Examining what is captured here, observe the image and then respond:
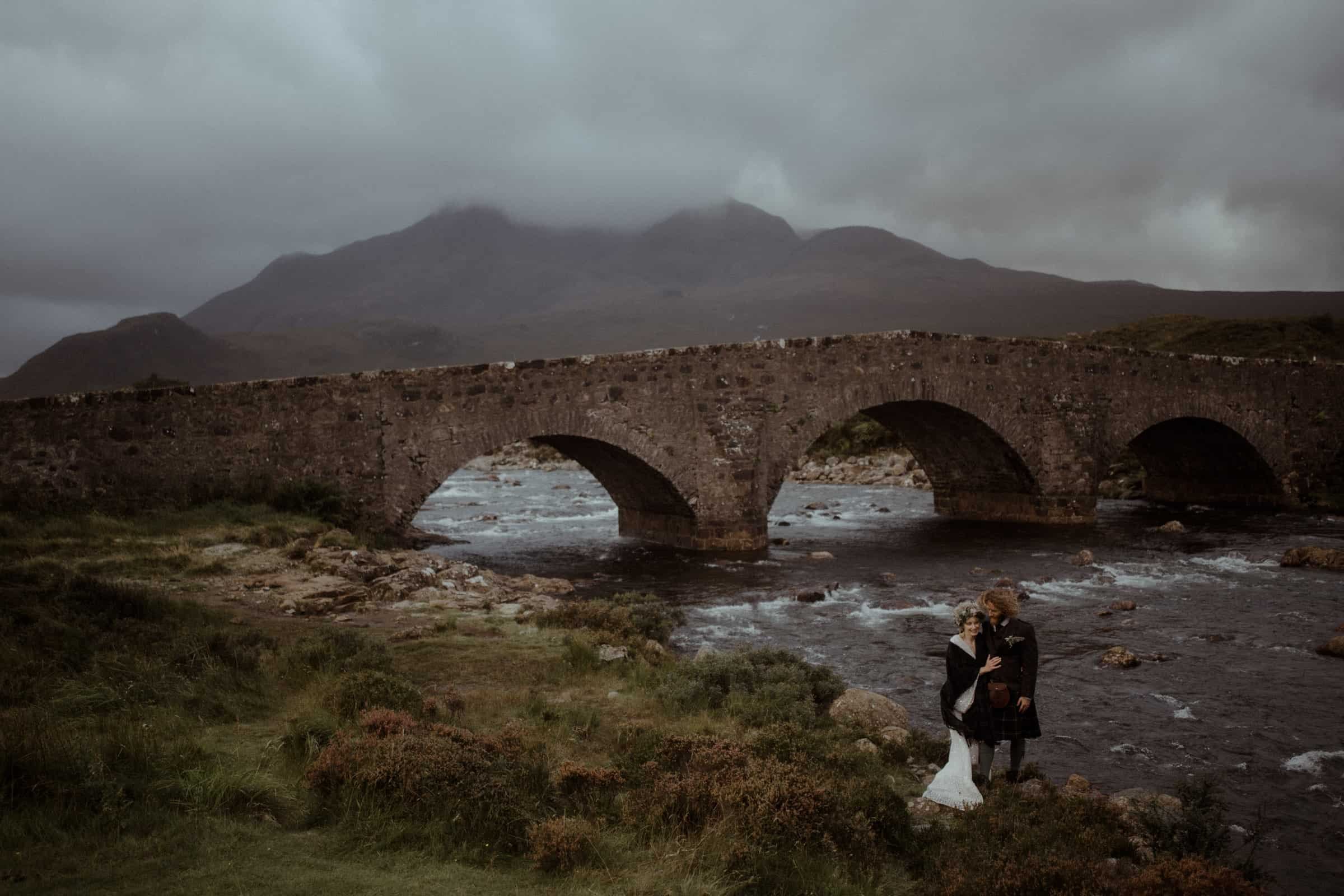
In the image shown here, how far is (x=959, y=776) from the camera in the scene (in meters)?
6.14

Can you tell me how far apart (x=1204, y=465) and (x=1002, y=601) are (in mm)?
30102

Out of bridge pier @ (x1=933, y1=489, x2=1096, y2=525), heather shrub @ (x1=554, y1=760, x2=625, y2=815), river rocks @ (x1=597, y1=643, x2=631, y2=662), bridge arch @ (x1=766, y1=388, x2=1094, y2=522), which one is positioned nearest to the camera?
heather shrub @ (x1=554, y1=760, x2=625, y2=815)

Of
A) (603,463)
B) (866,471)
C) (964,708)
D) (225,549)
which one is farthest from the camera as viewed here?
(866,471)

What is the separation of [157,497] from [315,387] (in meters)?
3.25

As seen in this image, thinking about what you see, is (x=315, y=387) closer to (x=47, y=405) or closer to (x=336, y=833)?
(x=47, y=405)

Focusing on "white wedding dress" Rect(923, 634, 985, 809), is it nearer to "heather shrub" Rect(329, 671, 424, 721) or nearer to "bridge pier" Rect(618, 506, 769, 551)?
"heather shrub" Rect(329, 671, 424, 721)

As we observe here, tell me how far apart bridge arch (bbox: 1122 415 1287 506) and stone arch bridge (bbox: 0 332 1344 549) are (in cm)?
11

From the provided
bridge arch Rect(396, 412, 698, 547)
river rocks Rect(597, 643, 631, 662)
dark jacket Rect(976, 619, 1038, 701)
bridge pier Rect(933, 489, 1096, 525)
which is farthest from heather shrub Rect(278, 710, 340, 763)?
bridge pier Rect(933, 489, 1096, 525)

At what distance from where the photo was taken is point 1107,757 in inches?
310

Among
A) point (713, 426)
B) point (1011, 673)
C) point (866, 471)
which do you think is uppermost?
point (713, 426)

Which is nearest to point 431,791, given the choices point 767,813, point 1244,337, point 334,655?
point 767,813

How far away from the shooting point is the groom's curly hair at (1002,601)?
20.6ft

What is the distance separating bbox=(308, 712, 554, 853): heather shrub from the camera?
475 cm

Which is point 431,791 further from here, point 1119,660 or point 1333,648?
point 1333,648
